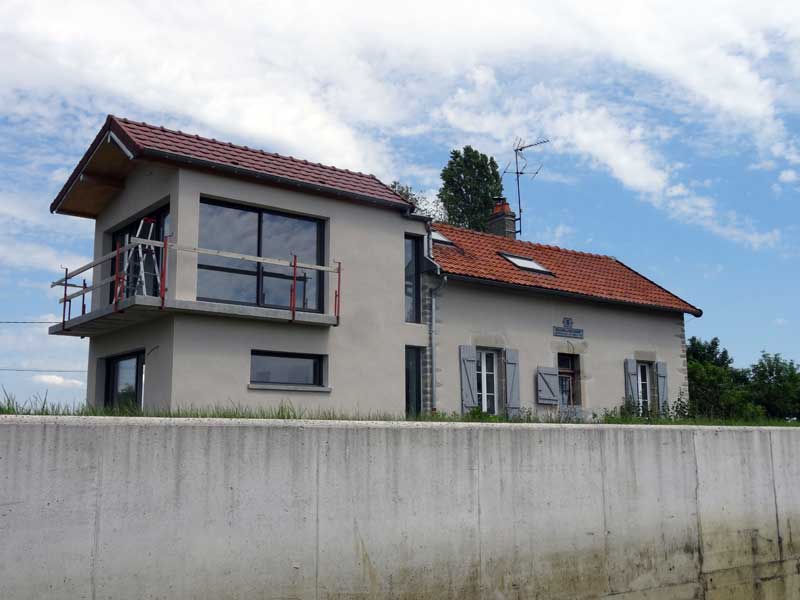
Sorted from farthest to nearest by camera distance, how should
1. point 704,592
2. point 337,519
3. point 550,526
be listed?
1. point 704,592
2. point 550,526
3. point 337,519

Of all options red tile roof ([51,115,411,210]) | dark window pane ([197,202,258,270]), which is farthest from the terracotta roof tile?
dark window pane ([197,202,258,270])

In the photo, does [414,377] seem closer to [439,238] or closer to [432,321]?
[432,321]

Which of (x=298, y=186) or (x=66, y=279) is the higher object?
(x=298, y=186)

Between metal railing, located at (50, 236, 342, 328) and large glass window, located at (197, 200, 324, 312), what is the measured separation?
170 mm

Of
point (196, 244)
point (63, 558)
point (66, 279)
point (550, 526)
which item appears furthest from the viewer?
point (66, 279)

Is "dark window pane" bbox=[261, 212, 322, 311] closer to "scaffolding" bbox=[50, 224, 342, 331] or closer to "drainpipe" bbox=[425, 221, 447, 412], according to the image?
"scaffolding" bbox=[50, 224, 342, 331]

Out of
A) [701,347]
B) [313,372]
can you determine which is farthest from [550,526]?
[701,347]

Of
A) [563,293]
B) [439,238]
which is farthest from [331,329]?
[563,293]

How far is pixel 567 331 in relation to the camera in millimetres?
18344

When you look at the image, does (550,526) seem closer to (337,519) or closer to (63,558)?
(337,519)

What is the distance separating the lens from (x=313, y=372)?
46.9 ft

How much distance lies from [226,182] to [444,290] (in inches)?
194

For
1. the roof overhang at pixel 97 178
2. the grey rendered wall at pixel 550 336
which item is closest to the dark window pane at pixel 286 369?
the grey rendered wall at pixel 550 336

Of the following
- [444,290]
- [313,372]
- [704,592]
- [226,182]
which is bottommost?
[704,592]
